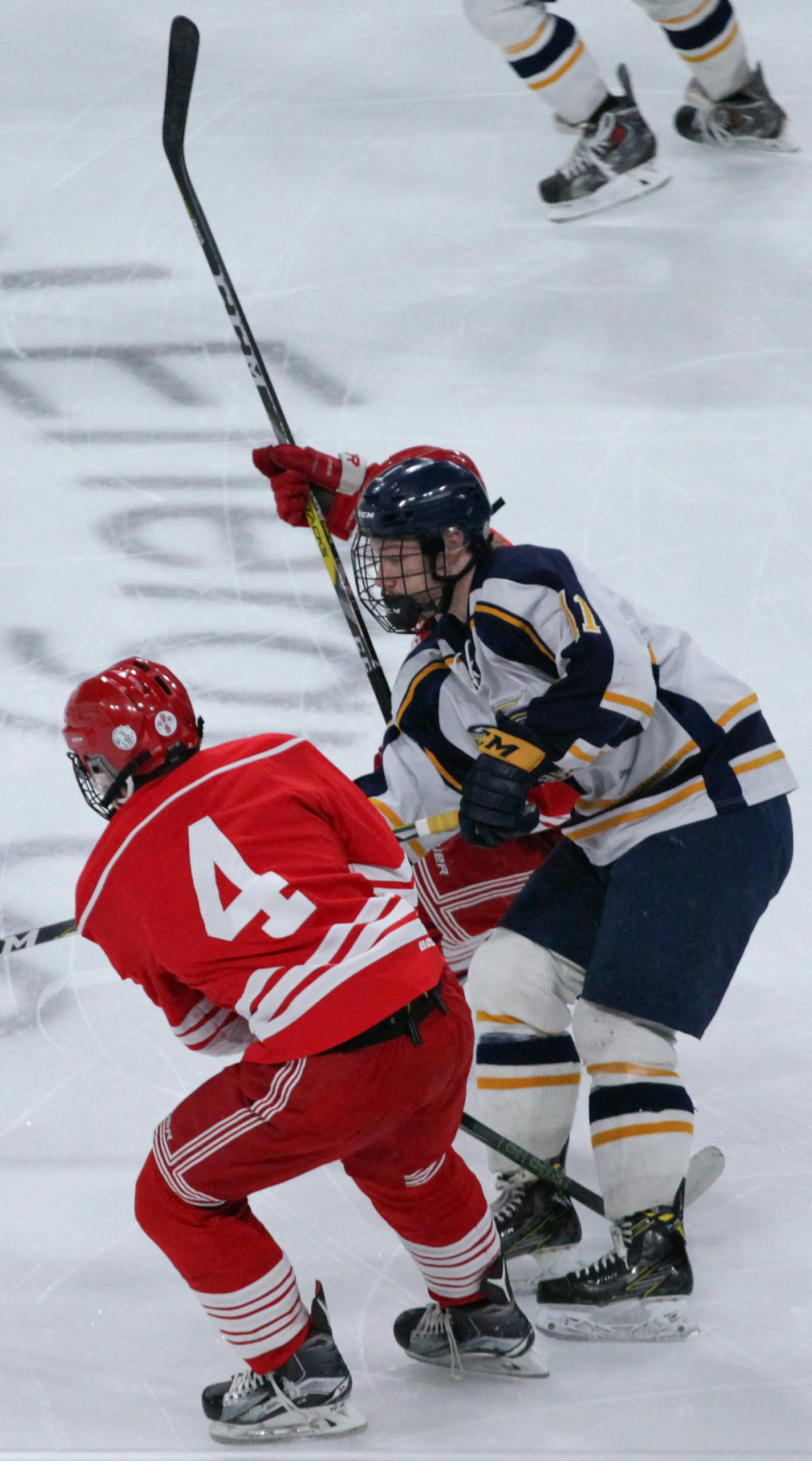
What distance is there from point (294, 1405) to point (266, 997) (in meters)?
0.54

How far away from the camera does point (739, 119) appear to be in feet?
16.0

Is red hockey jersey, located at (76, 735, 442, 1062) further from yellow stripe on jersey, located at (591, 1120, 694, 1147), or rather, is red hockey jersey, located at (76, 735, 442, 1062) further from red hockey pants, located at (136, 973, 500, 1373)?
yellow stripe on jersey, located at (591, 1120, 694, 1147)

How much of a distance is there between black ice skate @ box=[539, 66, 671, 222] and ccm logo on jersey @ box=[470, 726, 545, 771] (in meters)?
2.95

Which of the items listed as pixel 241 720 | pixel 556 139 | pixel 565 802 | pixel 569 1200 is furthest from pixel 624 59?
pixel 569 1200

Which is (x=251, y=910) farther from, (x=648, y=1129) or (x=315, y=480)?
(x=315, y=480)

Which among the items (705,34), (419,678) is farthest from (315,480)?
(705,34)

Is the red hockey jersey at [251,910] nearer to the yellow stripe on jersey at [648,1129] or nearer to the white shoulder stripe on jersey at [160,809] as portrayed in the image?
the white shoulder stripe on jersey at [160,809]

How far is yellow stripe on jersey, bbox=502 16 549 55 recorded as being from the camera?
14.7 feet

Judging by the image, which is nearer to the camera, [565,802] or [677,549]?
[565,802]

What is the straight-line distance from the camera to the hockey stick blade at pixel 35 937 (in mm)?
2443

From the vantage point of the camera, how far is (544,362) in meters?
4.33

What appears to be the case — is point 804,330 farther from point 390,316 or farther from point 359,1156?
point 359,1156

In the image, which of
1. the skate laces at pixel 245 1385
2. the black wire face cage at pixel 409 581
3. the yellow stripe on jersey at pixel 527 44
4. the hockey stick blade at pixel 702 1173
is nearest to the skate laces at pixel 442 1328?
the skate laces at pixel 245 1385

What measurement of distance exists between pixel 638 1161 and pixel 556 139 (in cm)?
374
